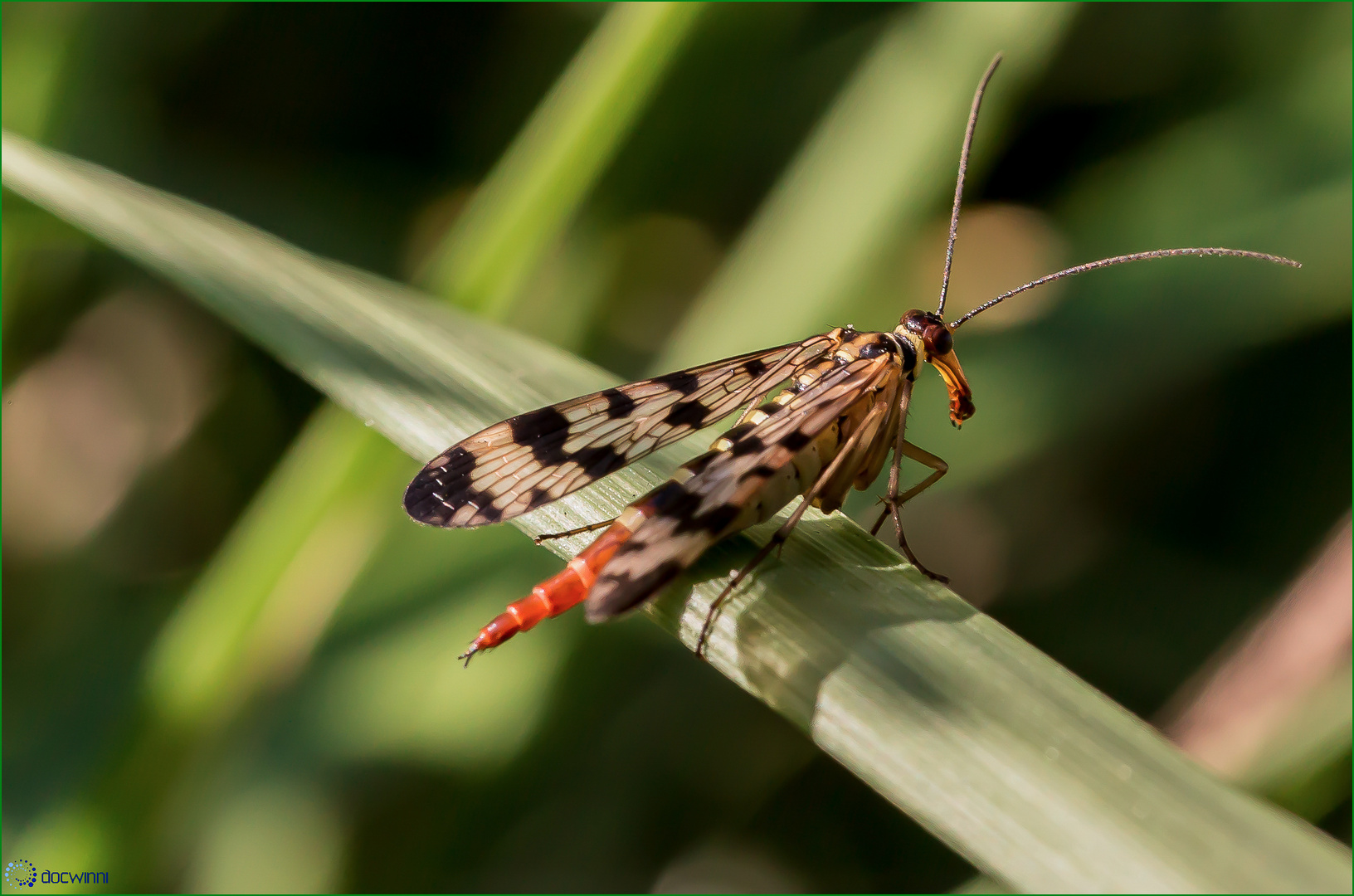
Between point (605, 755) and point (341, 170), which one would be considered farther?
point (341, 170)

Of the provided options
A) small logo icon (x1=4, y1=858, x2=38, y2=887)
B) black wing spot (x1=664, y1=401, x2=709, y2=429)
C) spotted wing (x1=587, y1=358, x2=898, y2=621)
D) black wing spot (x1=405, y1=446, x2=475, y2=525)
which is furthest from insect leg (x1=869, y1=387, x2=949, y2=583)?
small logo icon (x1=4, y1=858, x2=38, y2=887)

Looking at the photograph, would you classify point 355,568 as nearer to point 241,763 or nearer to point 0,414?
point 241,763

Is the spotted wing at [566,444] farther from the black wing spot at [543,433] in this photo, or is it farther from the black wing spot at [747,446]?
the black wing spot at [747,446]

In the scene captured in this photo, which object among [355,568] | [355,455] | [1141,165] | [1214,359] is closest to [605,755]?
[355,568]

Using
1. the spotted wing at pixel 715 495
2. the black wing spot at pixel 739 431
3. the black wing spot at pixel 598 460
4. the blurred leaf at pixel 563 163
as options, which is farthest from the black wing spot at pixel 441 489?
the blurred leaf at pixel 563 163

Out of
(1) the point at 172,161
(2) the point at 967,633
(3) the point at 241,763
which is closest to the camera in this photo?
(2) the point at 967,633

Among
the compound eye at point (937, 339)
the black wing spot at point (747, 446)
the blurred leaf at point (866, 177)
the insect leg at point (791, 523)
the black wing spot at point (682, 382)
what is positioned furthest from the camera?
the blurred leaf at point (866, 177)
